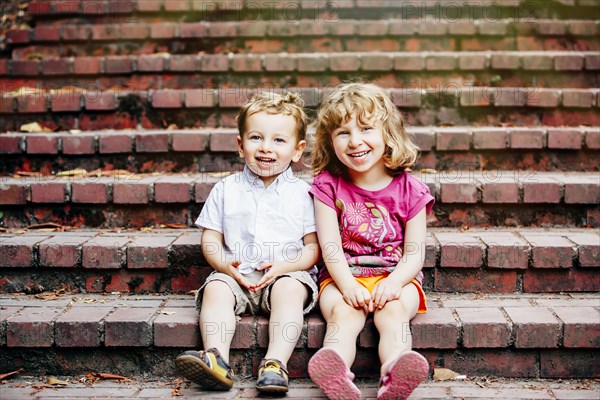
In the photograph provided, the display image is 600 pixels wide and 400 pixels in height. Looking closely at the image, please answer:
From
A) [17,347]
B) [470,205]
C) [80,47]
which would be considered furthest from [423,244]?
[80,47]

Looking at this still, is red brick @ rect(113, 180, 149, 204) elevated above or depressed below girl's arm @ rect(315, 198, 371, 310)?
above

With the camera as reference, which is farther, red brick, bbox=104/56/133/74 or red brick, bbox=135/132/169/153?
red brick, bbox=104/56/133/74

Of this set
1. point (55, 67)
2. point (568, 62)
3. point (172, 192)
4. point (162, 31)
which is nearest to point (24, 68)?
point (55, 67)

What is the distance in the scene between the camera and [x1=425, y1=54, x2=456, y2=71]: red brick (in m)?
3.64

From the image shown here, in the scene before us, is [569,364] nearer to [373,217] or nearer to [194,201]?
[373,217]

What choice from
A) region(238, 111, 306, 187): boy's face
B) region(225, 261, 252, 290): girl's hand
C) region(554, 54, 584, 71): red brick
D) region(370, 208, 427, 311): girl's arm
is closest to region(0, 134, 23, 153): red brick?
region(238, 111, 306, 187): boy's face

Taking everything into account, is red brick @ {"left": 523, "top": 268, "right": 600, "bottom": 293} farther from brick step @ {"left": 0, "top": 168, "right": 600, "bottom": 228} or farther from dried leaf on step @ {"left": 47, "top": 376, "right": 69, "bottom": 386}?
dried leaf on step @ {"left": 47, "top": 376, "right": 69, "bottom": 386}

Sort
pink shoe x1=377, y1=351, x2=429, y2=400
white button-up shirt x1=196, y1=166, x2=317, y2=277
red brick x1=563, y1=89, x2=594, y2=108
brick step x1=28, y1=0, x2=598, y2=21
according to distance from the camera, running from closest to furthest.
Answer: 1. pink shoe x1=377, y1=351, x2=429, y2=400
2. white button-up shirt x1=196, y1=166, x2=317, y2=277
3. red brick x1=563, y1=89, x2=594, y2=108
4. brick step x1=28, y1=0, x2=598, y2=21

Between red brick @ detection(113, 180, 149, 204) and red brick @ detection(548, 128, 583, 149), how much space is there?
208cm

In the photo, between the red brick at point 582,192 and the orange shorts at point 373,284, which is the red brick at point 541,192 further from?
the orange shorts at point 373,284

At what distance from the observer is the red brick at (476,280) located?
2.45 metres

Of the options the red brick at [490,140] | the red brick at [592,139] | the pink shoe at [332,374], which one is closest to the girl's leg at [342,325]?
the pink shoe at [332,374]

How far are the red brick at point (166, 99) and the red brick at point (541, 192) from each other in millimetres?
1945

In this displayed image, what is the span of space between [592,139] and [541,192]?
0.58m
